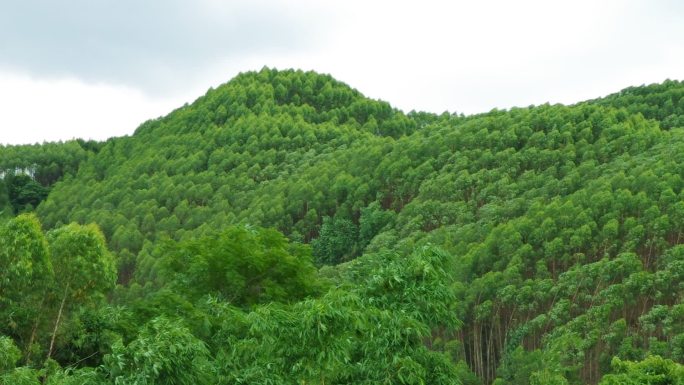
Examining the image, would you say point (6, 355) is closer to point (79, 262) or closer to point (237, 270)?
point (79, 262)

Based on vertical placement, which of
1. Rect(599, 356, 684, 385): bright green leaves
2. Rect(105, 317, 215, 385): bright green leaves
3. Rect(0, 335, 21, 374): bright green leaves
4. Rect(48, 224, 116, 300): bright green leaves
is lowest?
Rect(599, 356, 684, 385): bright green leaves

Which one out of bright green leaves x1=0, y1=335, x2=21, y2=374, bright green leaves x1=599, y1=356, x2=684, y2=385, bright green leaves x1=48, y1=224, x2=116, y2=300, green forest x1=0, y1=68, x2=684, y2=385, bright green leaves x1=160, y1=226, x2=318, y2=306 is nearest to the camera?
green forest x1=0, y1=68, x2=684, y2=385

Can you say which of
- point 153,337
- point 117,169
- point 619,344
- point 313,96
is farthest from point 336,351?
point 313,96

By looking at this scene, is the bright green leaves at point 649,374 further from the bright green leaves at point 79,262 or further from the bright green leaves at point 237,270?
the bright green leaves at point 79,262

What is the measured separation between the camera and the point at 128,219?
121 m

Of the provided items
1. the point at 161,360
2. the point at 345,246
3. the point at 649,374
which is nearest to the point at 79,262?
the point at 161,360

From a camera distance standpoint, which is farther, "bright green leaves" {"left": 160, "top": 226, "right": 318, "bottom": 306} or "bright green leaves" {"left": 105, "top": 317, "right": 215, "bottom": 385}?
"bright green leaves" {"left": 160, "top": 226, "right": 318, "bottom": 306}

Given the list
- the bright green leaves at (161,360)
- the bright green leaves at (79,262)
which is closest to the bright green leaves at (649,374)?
the bright green leaves at (161,360)

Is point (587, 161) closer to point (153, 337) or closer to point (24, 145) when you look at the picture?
point (153, 337)

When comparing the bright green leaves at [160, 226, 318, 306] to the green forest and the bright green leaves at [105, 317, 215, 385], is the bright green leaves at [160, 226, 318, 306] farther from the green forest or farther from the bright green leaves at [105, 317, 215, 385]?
the bright green leaves at [105, 317, 215, 385]

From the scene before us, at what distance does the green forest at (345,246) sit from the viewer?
18.2 metres

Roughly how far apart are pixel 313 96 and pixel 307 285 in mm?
124968

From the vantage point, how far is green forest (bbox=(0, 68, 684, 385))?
18.2 metres

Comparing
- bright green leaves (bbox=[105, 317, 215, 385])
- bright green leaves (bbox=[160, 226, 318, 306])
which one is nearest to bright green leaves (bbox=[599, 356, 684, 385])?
bright green leaves (bbox=[160, 226, 318, 306])
